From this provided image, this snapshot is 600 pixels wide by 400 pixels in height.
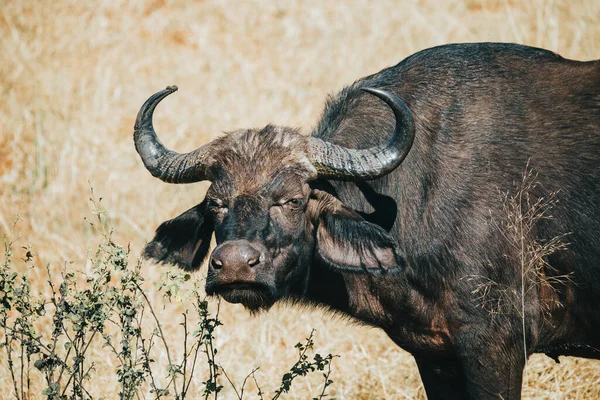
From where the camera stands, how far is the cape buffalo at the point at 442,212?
4.95 m

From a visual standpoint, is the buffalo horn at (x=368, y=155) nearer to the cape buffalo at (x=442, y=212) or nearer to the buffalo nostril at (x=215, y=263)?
the cape buffalo at (x=442, y=212)

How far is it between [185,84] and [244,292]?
7.79 meters

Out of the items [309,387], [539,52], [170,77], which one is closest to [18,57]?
[170,77]

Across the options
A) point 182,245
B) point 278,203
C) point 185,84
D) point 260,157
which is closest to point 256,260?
point 278,203

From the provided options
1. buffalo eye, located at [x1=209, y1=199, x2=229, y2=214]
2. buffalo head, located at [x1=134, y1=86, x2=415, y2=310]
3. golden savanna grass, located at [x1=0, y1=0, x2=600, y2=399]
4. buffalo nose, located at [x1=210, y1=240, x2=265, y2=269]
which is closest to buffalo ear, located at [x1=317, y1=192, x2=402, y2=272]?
buffalo head, located at [x1=134, y1=86, x2=415, y2=310]

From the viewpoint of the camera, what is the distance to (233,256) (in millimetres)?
4492

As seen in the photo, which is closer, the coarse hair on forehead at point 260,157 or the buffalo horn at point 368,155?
the buffalo horn at point 368,155

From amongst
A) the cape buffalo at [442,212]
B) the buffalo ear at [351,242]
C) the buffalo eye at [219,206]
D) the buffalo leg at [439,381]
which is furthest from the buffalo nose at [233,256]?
the buffalo leg at [439,381]

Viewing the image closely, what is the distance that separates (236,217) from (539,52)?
230cm

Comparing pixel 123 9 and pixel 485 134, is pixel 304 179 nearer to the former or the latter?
pixel 485 134

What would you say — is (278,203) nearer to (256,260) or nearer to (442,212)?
(256,260)

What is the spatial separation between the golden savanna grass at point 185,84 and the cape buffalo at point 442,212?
1603 mm

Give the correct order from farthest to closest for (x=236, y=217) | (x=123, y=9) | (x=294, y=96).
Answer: (x=123, y=9) → (x=294, y=96) → (x=236, y=217)

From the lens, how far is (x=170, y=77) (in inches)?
478
